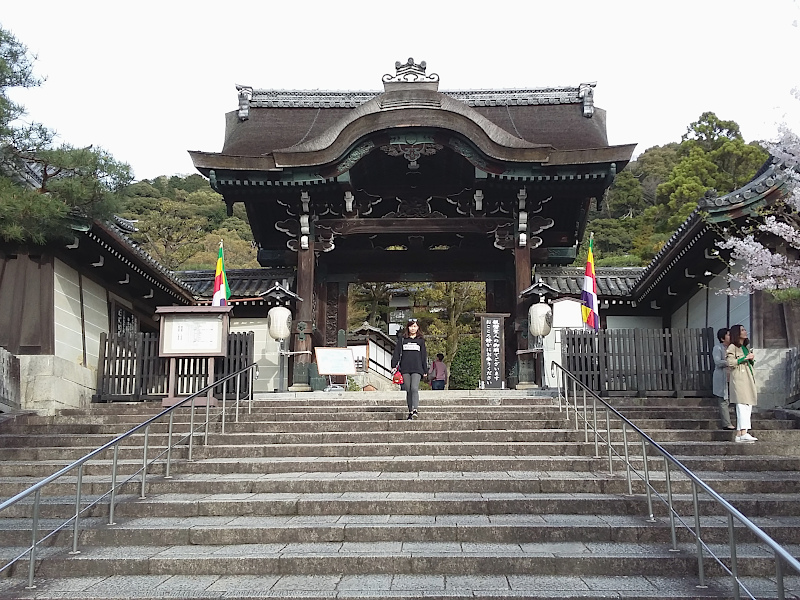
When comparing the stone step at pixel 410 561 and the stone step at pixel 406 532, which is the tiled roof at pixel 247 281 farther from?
the stone step at pixel 410 561

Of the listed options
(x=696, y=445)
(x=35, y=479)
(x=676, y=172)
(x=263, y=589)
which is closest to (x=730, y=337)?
(x=696, y=445)

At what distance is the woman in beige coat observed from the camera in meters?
8.23

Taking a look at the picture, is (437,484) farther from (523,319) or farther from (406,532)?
(523,319)

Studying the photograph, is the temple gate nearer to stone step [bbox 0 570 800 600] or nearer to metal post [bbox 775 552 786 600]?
stone step [bbox 0 570 800 600]

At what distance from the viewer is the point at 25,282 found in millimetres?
11203

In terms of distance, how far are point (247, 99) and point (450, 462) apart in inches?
522

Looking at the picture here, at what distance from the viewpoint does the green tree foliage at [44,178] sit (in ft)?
31.8

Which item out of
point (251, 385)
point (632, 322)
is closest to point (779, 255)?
point (251, 385)

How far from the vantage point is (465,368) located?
981 inches

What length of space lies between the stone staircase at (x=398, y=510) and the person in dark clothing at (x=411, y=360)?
0.31m

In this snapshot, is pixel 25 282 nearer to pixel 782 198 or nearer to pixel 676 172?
pixel 782 198

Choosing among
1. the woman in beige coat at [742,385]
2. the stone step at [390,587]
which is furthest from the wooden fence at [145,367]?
the woman in beige coat at [742,385]

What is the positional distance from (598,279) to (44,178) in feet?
38.4

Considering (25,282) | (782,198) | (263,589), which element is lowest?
(263,589)
